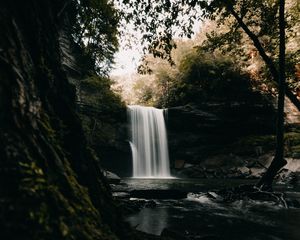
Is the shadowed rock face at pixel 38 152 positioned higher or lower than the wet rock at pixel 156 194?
higher

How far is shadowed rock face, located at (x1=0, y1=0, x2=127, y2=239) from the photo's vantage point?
153 centimetres

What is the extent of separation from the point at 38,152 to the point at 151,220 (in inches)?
277

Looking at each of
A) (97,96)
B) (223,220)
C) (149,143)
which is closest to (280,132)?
(223,220)

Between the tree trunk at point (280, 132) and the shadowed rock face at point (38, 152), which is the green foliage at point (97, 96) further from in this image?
the shadowed rock face at point (38, 152)

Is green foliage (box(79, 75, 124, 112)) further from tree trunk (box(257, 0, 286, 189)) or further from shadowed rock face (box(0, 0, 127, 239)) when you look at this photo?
shadowed rock face (box(0, 0, 127, 239))

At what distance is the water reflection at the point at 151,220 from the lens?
288 inches

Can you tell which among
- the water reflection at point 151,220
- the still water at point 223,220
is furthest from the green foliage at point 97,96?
the water reflection at point 151,220

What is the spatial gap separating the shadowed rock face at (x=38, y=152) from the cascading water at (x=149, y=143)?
86.7ft

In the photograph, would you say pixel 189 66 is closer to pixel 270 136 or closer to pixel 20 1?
pixel 270 136

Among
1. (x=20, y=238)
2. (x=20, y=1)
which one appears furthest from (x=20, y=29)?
(x=20, y=238)

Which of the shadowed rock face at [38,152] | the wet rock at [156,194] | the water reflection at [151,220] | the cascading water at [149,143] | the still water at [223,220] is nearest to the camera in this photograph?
the shadowed rock face at [38,152]

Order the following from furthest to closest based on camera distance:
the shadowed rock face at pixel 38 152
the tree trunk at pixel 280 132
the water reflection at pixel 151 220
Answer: the tree trunk at pixel 280 132 → the water reflection at pixel 151 220 → the shadowed rock face at pixel 38 152

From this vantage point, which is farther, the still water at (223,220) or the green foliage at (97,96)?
the green foliage at (97,96)

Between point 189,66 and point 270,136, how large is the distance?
1177cm
